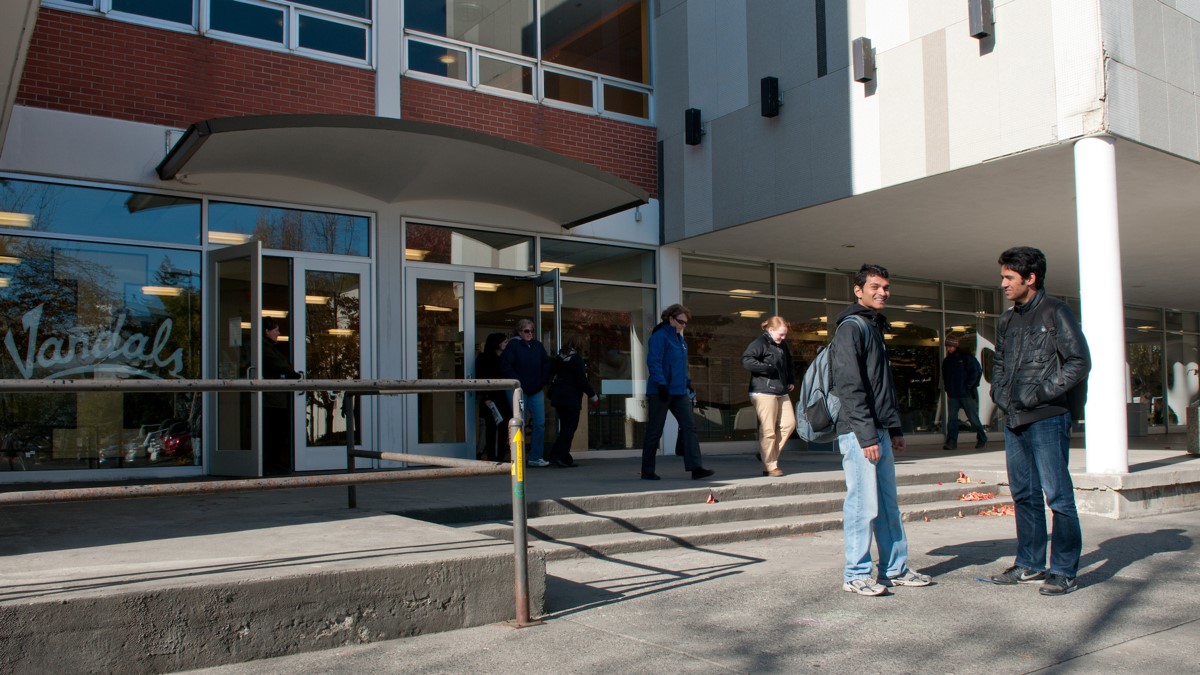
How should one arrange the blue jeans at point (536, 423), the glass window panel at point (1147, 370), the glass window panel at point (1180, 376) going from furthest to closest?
the glass window panel at point (1180, 376) < the glass window panel at point (1147, 370) < the blue jeans at point (536, 423)

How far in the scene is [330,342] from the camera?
11.1 meters

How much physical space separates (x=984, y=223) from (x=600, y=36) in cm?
588

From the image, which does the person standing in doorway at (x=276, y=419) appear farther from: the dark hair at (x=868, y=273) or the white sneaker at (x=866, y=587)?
the white sneaker at (x=866, y=587)

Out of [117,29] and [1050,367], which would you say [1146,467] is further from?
[117,29]

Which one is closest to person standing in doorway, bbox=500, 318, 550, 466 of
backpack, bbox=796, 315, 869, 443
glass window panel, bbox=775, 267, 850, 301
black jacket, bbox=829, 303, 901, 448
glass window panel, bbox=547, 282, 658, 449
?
glass window panel, bbox=547, 282, 658, 449

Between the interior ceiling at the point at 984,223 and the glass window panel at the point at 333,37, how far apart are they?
5.12m

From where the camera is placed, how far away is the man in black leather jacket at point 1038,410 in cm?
544

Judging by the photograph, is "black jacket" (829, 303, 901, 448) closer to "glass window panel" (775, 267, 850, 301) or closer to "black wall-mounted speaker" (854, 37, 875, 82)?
"black wall-mounted speaker" (854, 37, 875, 82)

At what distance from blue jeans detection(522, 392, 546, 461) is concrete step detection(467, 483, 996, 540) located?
12.0 ft

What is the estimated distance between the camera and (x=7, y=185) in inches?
369

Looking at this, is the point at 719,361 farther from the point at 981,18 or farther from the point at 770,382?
the point at 981,18

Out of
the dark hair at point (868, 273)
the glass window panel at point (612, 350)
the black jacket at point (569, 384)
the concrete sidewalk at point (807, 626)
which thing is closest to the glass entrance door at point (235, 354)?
the black jacket at point (569, 384)

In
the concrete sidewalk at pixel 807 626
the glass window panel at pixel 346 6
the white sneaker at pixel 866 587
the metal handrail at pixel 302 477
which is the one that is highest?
the glass window panel at pixel 346 6

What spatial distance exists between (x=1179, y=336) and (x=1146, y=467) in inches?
675
